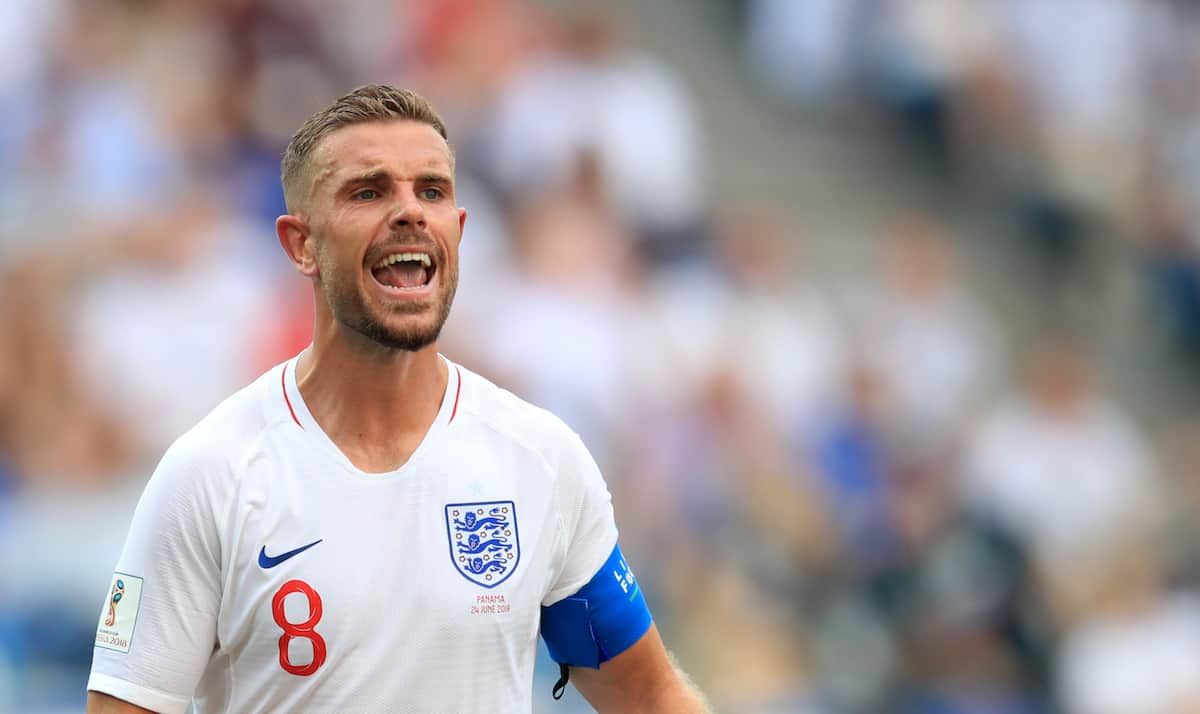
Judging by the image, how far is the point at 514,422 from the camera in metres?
3.96

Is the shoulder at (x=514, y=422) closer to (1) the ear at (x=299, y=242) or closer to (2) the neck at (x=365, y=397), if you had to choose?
(2) the neck at (x=365, y=397)

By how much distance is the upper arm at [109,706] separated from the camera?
357cm

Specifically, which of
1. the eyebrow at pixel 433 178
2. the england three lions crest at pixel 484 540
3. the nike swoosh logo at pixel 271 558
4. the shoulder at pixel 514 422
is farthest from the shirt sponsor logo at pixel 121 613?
the eyebrow at pixel 433 178

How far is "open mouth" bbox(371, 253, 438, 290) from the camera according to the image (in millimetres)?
3707

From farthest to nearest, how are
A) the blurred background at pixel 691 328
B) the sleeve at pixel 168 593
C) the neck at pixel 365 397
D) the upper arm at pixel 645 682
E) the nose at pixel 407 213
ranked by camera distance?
the blurred background at pixel 691 328, the upper arm at pixel 645 682, the neck at pixel 365 397, the nose at pixel 407 213, the sleeve at pixel 168 593

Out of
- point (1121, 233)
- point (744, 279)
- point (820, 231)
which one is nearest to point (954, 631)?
point (744, 279)

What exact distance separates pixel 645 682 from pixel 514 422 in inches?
27.3

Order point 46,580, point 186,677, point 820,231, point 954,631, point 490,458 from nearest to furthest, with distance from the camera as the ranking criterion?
point 186,677 → point 490,458 → point 46,580 → point 954,631 → point 820,231

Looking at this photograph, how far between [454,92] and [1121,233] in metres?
5.36

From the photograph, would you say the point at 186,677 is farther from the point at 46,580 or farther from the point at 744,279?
the point at 744,279

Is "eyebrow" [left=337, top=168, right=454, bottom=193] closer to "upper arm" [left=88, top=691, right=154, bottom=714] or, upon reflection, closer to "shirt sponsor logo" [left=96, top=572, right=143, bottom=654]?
"shirt sponsor logo" [left=96, top=572, right=143, bottom=654]

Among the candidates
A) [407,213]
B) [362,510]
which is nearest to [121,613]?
[362,510]

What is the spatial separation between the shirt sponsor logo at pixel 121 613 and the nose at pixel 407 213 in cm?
91

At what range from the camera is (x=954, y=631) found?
912 centimetres
